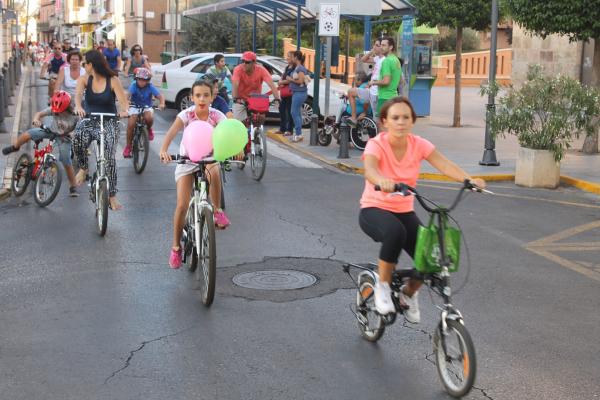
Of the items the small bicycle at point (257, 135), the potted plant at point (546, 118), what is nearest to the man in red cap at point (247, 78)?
the small bicycle at point (257, 135)

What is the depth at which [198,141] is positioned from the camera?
6859mm

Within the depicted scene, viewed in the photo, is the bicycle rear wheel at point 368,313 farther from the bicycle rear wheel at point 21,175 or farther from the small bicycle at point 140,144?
the small bicycle at point 140,144

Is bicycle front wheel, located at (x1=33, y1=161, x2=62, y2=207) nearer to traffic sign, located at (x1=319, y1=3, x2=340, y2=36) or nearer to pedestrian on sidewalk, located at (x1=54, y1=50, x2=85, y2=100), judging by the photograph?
pedestrian on sidewalk, located at (x1=54, y1=50, x2=85, y2=100)

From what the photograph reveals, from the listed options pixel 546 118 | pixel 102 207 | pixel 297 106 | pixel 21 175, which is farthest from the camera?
pixel 297 106

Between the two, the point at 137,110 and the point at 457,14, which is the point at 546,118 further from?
the point at 457,14

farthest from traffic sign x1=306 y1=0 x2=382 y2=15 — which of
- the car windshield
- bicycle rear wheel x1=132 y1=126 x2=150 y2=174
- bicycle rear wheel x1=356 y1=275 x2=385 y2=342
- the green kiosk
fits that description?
bicycle rear wheel x1=356 y1=275 x2=385 y2=342

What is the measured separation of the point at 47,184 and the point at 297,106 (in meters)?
7.89

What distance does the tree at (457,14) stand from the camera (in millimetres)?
20891

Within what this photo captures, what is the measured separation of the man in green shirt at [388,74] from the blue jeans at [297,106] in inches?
97.3

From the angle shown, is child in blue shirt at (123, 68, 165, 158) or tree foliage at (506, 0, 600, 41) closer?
child in blue shirt at (123, 68, 165, 158)

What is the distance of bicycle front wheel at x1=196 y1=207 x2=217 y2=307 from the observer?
6.36 m

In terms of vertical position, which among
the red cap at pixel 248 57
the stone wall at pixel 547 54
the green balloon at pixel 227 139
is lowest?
the green balloon at pixel 227 139

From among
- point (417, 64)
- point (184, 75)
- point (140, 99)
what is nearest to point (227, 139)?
point (140, 99)

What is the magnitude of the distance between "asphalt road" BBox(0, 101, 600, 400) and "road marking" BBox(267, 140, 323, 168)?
13.5 ft
